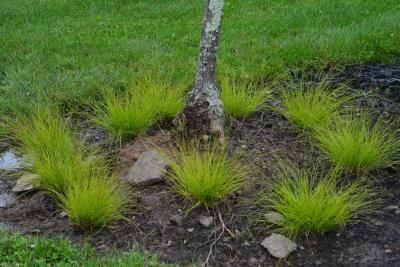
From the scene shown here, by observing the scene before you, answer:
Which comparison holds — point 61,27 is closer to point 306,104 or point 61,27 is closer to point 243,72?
point 243,72

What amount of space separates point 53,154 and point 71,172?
587mm

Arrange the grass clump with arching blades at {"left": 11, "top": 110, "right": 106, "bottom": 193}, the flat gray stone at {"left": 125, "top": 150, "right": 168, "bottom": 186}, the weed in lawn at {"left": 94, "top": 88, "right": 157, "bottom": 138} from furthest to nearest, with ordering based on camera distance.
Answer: the weed in lawn at {"left": 94, "top": 88, "right": 157, "bottom": 138}
the flat gray stone at {"left": 125, "top": 150, "right": 168, "bottom": 186}
the grass clump with arching blades at {"left": 11, "top": 110, "right": 106, "bottom": 193}

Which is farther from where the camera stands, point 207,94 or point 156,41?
point 156,41

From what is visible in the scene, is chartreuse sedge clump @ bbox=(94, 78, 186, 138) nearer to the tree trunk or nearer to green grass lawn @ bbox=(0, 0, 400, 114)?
the tree trunk

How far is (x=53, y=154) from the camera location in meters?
5.59

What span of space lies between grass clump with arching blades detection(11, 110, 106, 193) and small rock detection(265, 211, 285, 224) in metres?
1.51

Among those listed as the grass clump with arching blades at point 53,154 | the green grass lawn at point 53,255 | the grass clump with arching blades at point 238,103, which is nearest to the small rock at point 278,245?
the green grass lawn at point 53,255

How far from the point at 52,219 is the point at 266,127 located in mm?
2458

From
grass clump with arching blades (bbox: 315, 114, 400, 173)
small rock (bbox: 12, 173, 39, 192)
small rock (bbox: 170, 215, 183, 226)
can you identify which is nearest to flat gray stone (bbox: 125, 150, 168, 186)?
small rock (bbox: 170, 215, 183, 226)

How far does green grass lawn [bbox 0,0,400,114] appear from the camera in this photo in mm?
7574

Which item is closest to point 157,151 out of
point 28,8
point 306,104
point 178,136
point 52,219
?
point 178,136

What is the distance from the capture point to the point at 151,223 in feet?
15.8

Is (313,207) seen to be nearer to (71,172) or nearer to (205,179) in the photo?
(205,179)

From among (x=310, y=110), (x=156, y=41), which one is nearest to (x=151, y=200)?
(x=310, y=110)
